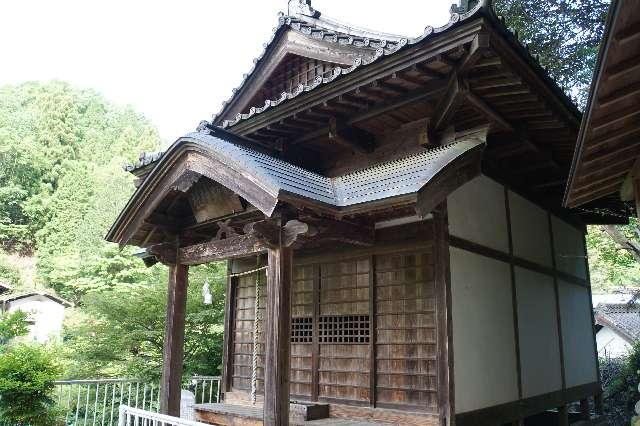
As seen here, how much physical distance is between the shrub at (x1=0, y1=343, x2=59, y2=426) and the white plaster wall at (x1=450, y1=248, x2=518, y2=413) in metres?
6.23

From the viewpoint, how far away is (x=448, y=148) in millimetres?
5836

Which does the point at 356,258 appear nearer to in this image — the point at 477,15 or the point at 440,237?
the point at 440,237

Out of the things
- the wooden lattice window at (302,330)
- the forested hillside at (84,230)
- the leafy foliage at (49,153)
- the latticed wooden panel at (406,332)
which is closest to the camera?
the latticed wooden panel at (406,332)

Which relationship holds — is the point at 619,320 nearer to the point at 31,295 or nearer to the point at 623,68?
the point at 623,68

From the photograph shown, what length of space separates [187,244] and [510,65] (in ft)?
16.3

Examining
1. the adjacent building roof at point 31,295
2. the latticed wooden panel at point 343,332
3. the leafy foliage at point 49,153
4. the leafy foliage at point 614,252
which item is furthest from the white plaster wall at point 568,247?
the leafy foliage at point 49,153

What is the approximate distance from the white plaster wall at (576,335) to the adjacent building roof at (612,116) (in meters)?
4.50

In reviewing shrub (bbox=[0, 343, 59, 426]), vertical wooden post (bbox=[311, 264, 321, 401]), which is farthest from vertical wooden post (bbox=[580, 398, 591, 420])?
shrub (bbox=[0, 343, 59, 426])

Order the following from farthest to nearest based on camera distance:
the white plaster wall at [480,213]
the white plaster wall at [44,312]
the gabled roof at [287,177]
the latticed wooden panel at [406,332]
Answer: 1. the white plaster wall at [44,312]
2. the white plaster wall at [480,213]
3. the latticed wooden panel at [406,332]
4. the gabled roof at [287,177]

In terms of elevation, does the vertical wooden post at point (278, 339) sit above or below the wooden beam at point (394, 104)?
below

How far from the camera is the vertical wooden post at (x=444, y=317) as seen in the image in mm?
5662

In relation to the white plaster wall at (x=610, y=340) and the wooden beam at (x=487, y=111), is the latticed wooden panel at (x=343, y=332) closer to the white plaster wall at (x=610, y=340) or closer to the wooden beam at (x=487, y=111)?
the wooden beam at (x=487, y=111)

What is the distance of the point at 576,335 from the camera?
385 inches

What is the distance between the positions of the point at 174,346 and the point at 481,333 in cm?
421
